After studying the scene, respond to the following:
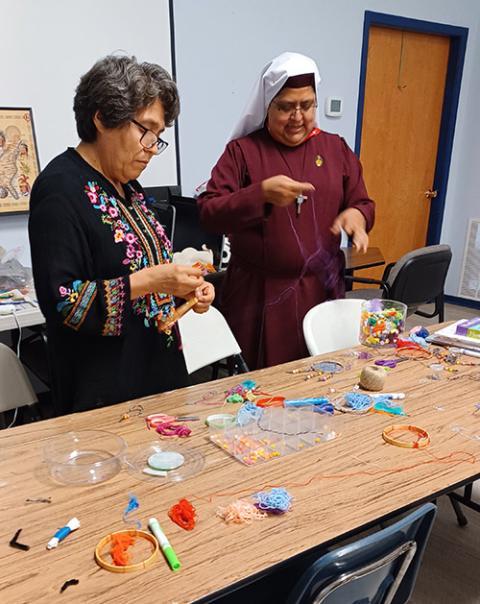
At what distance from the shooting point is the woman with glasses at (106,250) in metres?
1.23

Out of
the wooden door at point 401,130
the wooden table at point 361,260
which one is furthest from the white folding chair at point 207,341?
the wooden door at point 401,130

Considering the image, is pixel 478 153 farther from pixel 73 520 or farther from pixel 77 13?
pixel 73 520

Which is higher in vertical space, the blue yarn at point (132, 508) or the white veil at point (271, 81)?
the white veil at point (271, 81)

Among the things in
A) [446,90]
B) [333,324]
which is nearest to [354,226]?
[333,324]

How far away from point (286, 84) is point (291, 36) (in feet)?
7.14

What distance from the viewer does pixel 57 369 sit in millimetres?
1396

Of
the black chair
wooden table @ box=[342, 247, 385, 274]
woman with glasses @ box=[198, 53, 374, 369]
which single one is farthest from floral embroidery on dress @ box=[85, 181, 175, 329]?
wooden table @ box=[342, 247, 385, 274]

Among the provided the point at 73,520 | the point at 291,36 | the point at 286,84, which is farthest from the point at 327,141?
the point at 291,36

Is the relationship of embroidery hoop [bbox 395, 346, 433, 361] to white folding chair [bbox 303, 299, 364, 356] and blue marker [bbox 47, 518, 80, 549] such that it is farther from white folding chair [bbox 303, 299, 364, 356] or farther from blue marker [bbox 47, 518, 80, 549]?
blue marker [bbox 47, 518, 80, 549]

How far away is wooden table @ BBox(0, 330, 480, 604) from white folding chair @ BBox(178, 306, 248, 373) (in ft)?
1.82

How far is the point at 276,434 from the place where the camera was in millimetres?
1234

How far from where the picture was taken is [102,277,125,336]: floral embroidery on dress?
4.07 ft

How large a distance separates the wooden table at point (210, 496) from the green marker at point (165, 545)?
0.04 ft

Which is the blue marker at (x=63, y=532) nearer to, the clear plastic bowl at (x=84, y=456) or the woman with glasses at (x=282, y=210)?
the clear plastic bowl at (x=84, y=456)
